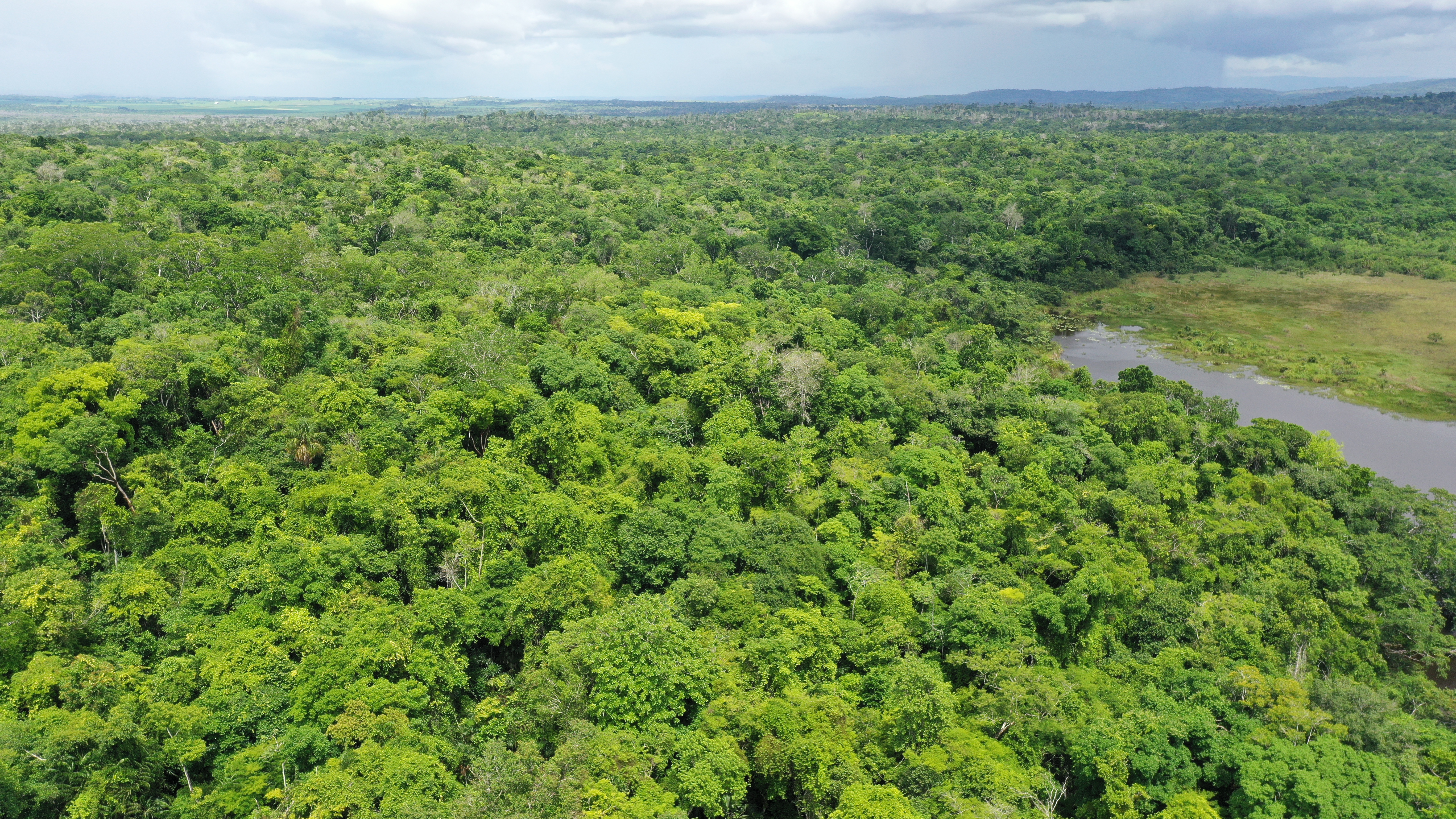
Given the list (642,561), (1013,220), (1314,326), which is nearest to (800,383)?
(642,561)

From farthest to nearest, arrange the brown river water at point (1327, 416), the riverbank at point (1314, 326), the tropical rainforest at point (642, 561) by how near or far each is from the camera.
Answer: the riverbank at point (1314, 326), the brown river water at point (1327, 416), the tropical rainforest at point (642, 561)

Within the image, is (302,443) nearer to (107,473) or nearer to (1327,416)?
(107,473)

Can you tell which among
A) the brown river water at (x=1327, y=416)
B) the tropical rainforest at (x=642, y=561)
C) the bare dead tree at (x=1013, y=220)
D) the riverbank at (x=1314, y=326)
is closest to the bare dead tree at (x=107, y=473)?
the tropical rainforest at (x=642, y=561)

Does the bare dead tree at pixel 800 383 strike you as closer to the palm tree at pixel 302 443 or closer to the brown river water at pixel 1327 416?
the palm tree at pixel 302 443

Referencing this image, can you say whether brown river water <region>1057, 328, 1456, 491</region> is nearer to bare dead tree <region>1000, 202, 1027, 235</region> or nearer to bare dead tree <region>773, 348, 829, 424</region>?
bare dead tree <region>773, 348, 829, 424</region>

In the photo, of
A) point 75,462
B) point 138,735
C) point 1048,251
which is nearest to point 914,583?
point 138,735

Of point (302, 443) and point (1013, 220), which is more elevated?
point (1013, 220)
